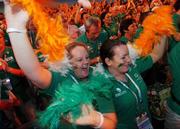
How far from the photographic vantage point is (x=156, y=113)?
10.9 feet

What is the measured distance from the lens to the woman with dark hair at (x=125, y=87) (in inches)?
85.3

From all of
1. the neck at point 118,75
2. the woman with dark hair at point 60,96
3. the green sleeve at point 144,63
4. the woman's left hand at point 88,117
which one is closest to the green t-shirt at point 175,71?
the green sleeve at point 144,63

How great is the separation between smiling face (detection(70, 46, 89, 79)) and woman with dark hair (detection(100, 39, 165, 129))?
17 cm

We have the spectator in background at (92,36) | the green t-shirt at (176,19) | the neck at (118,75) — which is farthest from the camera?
the spectator in background at (92,36)

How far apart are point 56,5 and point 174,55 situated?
1008mm

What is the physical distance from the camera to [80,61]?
2166 millimetres

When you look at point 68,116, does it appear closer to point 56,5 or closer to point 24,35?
point 24,35

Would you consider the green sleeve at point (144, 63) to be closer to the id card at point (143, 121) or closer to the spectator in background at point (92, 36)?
the id card at point (143, 121)

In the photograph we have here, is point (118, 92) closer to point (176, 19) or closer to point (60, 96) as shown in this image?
point (60, 96)

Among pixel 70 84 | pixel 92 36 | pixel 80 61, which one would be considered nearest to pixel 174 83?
pixel 80 61

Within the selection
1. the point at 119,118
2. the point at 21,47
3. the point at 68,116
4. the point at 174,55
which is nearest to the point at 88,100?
the point at 68,116

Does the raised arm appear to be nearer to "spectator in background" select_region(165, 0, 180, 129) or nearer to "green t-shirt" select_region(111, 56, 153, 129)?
"green t-shirt" select_region(111, 56, 153, 129)

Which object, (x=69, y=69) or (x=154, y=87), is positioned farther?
(x=154, y=87)

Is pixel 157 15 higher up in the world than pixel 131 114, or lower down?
higher up
